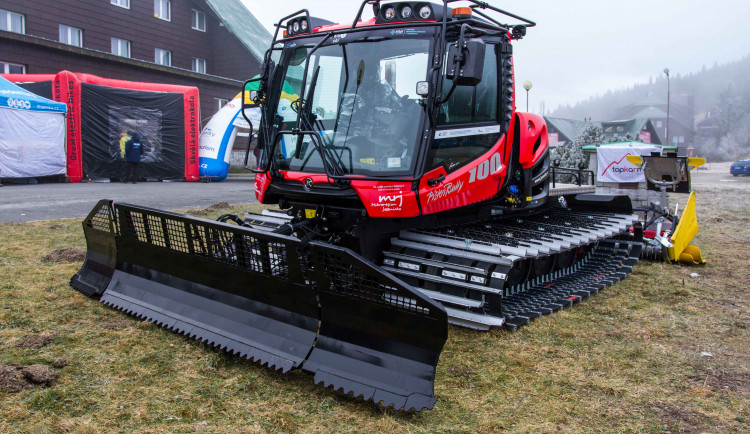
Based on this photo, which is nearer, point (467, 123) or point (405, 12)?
point (405, 12)

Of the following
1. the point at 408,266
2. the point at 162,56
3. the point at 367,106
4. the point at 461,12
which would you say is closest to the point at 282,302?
the point at 408,266

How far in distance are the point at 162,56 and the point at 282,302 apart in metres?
29.3

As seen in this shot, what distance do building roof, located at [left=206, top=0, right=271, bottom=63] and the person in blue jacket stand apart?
1259cm

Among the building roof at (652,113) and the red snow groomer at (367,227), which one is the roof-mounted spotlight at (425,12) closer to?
the red snow groomer at (367,227)

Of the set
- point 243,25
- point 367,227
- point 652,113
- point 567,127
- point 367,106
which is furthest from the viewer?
point 652,113

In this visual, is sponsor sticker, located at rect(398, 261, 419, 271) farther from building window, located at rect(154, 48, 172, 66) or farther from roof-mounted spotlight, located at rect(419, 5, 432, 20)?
building window, located at rect(154, 48, 172, 66)

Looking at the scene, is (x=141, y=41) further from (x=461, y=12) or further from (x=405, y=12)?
(x=461, y=12)

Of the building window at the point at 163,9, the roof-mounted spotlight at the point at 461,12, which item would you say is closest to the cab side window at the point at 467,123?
the roof-mounted spotlight at the point at 461,12

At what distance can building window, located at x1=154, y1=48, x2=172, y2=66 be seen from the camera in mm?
29500

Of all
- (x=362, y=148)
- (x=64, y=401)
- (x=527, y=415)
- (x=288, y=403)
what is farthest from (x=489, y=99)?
(x=64, y=401)

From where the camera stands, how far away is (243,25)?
33469 millimetres

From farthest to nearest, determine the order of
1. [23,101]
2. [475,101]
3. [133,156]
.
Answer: [133,156]
[23,101]
[475,101]

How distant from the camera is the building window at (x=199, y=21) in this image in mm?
31734

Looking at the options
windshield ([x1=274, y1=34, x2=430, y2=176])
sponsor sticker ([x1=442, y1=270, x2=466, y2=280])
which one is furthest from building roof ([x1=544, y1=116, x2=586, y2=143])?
sponsor sticker ([x1=442, y1=270, x2=466, y2=280])
